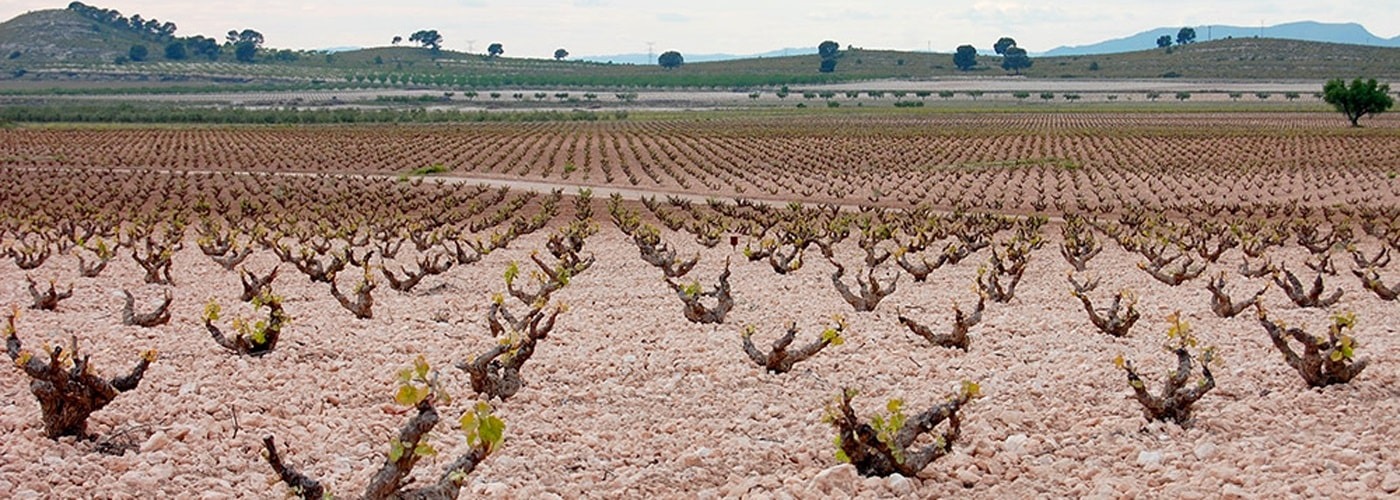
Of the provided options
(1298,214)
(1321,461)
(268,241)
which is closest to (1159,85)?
(1298,214)

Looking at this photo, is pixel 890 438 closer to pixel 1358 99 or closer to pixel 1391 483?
pixel 1391 483

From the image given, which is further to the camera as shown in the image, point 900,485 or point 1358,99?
point 1358,99

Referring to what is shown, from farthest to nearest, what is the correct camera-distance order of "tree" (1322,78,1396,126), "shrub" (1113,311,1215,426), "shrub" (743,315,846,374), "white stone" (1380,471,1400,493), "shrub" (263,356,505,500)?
"tree" (1322,78,1396,126), "shrub" (743,315,846,374), "shrub" (1113,311,1215,426), "white stone" (1380,471,1400,493), "shrub" (263,356,505,500)

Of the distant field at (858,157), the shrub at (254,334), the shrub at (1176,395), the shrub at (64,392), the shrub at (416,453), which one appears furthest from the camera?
the distant field at (858,157)

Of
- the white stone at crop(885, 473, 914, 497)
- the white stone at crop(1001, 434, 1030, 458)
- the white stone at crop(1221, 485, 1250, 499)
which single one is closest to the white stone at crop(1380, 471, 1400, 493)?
the white stone at crop(1221, 485, 1250, 499)

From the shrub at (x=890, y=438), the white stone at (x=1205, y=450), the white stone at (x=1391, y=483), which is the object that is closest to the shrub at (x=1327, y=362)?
the white stone at (x=1205, y=450)

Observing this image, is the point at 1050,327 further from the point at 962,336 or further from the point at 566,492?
the point at 566,492

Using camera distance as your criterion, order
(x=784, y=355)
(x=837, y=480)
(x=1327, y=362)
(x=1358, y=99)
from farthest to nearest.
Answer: (x=1358, y=99) < (x=784, y=355) < (x=1327, y=362) < (x=837, y=480)

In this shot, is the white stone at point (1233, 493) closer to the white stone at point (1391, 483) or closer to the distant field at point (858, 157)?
the white stone at point (1391, 483)

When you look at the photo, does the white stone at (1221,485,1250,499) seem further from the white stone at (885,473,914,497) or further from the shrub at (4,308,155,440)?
the shrub at (4,308,155,440)

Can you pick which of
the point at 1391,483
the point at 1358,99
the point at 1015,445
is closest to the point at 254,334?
the point at 1015,445

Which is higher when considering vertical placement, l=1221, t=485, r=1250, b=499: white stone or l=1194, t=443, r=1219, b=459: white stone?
l=1221, t=485, r=1250, b=499: white stone

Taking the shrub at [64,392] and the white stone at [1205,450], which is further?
the shrub at [64,392]

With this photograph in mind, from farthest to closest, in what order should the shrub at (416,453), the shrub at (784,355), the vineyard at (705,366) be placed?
1. the shrub at (784,355)
2. the vineyard at (705,366)
3. the shrub at (416,453)
